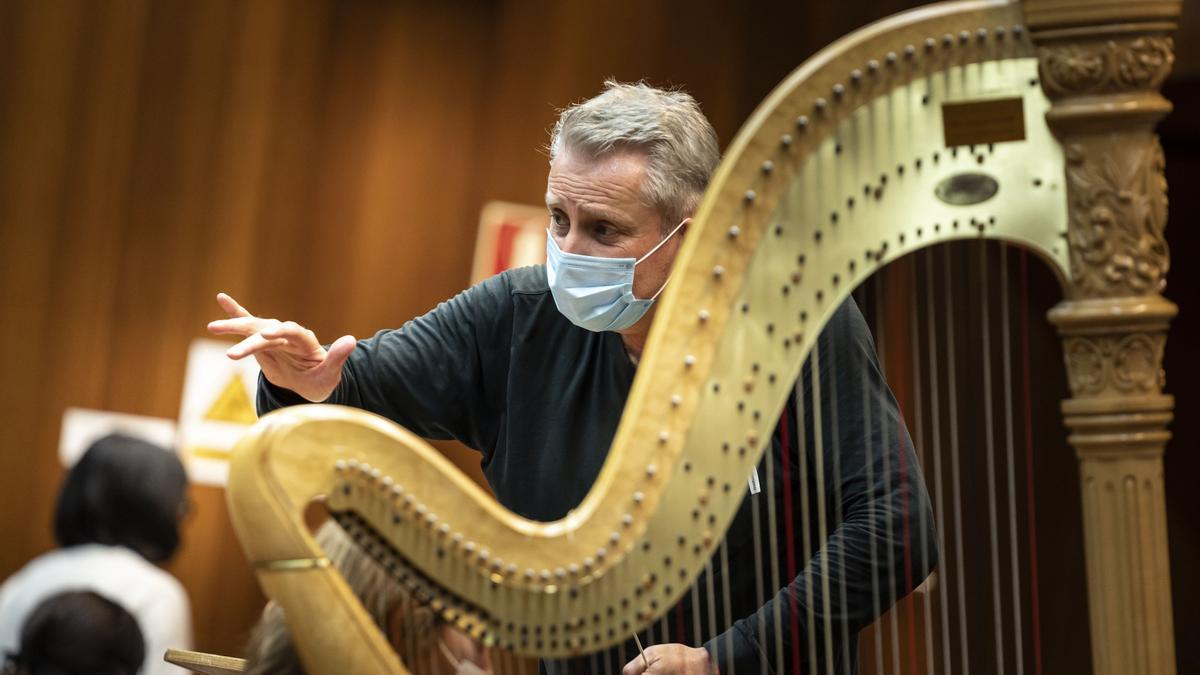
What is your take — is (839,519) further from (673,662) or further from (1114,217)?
(1114,217)

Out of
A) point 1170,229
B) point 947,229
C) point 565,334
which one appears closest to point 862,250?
point 947,229

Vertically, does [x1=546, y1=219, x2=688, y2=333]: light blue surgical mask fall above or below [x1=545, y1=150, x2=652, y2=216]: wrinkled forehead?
below

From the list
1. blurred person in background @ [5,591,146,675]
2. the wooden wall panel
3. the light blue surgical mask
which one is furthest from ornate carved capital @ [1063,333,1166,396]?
the wooden wall panel

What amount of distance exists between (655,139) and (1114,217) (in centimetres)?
85

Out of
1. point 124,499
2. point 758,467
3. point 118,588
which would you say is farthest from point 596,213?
point 124,499

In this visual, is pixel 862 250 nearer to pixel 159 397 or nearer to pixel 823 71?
pixel 823 71

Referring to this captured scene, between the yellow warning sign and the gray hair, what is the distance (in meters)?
1.87

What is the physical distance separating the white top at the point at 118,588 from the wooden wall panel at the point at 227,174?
26 cm

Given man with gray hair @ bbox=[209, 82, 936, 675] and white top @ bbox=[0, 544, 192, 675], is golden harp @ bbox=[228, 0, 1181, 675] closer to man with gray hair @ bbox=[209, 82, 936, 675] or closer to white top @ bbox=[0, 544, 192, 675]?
man with gray hair @ bbox=[209, 82, 936, 675]

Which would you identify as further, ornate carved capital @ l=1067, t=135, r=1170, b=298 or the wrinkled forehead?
the wrinkled forehead

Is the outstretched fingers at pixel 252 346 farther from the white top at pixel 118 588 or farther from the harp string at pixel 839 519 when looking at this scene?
the white top at pixel 118 588

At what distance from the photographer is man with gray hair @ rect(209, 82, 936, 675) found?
68.2 inches

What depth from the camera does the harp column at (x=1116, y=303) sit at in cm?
125

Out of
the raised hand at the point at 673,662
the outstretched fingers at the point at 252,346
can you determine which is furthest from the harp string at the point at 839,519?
the outstretched fingers at the point at 252,346
